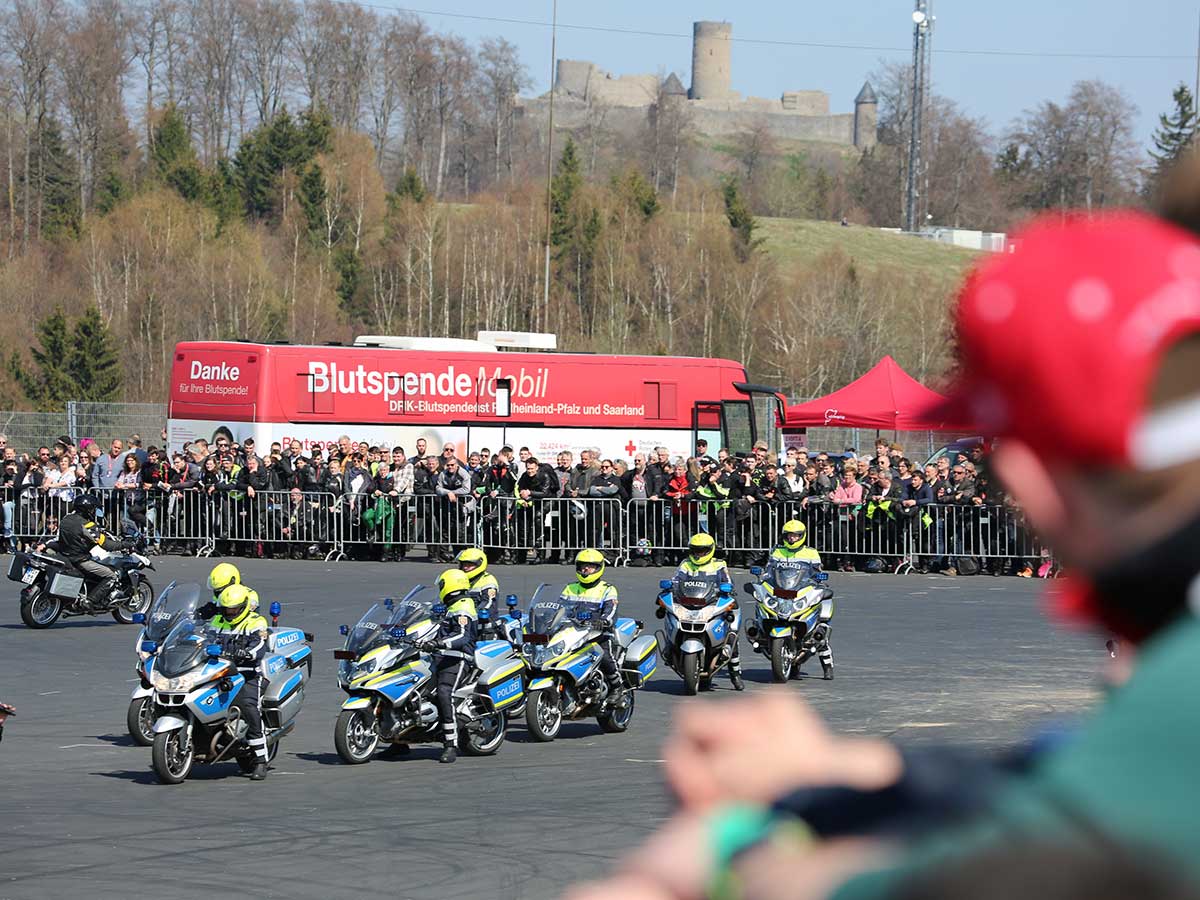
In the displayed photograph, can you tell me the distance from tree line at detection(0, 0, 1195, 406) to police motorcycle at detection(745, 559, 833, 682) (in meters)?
43.9

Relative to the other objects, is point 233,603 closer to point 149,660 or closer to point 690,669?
point 149,660

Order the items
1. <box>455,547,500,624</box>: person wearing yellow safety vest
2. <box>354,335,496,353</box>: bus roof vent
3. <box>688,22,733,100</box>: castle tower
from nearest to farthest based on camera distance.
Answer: <box>455,547,500,624</box>: person wearing yellow safety vest < <box>354,335,496,353</box>: bus roof vent < <box>688,22,733,100</box>: castle tower

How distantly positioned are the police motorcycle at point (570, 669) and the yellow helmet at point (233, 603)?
2.35m

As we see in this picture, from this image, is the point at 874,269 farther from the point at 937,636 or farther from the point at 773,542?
the point at 937,636

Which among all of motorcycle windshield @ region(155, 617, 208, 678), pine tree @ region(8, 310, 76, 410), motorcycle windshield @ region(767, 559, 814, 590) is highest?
pine tree @ region(8, 310, 76, 410)

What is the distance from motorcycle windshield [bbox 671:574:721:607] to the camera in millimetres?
16188

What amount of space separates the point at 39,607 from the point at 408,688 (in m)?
9.06

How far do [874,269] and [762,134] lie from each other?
127ft

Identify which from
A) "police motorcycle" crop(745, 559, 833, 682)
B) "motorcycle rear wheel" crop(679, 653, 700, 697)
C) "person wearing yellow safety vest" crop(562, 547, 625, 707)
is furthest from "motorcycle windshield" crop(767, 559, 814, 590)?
"person wearing yellow safety vest" crop(562, 547, 625, 707)

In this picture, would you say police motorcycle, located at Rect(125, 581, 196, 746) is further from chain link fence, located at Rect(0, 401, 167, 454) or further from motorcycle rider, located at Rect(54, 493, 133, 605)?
chain link fence, located at Rect(0, 401, 167, 454)

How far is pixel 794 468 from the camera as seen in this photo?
27.8m

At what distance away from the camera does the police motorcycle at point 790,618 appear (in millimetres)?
16562

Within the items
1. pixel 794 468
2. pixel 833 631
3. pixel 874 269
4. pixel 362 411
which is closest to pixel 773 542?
pixel 794 468

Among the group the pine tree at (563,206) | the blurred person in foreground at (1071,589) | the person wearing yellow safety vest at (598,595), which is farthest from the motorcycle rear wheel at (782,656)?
the pine tree at (563,206)
